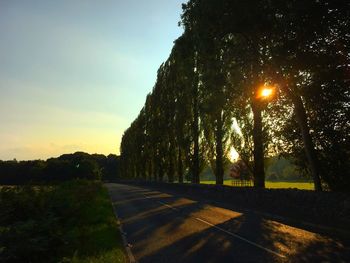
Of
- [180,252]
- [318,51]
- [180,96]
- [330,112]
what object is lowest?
[180,252]

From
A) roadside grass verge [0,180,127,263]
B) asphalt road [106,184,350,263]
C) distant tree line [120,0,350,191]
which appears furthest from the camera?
distant tree line [120,0,350,191]

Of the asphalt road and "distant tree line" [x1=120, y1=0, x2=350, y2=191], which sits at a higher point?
"distant tree line" [x1=120, y1=0, x2=350, y2=191]

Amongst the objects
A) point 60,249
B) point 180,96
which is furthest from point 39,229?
point 180,96

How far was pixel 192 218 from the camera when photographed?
20344mm

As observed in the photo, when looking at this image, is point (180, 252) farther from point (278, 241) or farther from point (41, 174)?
point (41, 174)

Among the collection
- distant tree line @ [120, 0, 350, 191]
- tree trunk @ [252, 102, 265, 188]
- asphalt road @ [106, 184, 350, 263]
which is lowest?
asphalt road @ [106, 184, 350, 263]

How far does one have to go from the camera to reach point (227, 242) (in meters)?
13.3

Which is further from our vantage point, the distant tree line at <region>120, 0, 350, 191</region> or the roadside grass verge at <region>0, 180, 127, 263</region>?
the distant tree line at <region>120, 0, 350, 191</region>

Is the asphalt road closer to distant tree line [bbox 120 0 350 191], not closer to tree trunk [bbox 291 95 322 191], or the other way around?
tree trunk [bbox 291 95 322 191]

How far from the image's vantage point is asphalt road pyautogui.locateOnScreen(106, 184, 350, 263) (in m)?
11.1

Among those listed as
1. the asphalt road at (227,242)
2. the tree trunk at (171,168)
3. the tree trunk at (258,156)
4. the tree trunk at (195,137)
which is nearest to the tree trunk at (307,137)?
the asphalt road at (227,242)

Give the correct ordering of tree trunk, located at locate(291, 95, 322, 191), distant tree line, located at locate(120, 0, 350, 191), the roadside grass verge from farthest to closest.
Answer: tree trunk, located at locate(291, 95, 322, 191) < distant tree line, located at locate(120, 0, 350, 191) < the roadside grass verge

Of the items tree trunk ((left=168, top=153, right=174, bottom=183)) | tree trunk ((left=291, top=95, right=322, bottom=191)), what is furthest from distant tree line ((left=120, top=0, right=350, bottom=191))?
tree trunk ((left=168, top=153, right=174, bottom=183))

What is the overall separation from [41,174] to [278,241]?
11548cm
